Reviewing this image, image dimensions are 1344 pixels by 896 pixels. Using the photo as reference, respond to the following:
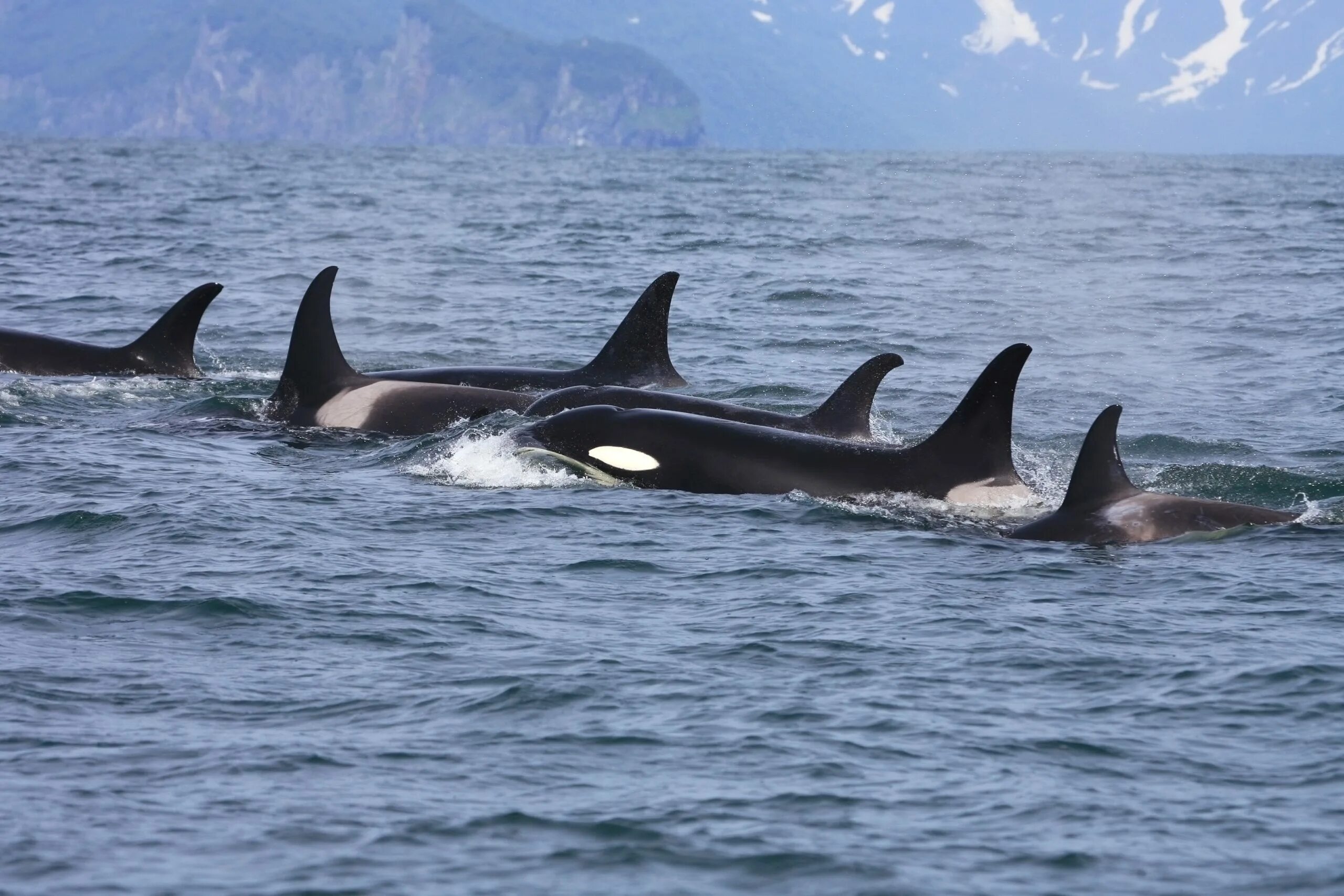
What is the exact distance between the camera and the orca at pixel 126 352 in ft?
59.4

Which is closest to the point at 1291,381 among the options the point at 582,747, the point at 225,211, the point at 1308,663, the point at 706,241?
the point at 1308,663

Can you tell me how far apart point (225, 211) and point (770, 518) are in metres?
36.2

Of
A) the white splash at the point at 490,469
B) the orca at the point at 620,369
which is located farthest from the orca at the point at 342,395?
the white splash at the point at 490,469

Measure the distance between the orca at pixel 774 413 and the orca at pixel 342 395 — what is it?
2.74 ft

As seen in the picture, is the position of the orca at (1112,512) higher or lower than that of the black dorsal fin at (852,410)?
lower

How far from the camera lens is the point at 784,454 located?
12.8m

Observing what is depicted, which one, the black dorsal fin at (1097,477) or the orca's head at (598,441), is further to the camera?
the orca's head at (598,441)

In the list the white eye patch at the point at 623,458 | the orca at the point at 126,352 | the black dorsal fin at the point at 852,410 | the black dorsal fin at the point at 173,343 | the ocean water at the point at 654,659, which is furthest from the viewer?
the black dorsal fin at the point at 173,343

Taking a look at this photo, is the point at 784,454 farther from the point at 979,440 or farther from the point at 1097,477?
the point at 1097,477

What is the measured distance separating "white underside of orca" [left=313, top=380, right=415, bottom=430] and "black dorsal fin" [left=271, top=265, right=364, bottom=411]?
132 millimetres

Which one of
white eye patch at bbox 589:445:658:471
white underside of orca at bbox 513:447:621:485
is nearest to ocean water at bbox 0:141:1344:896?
white underside of orca at bbox 513:447:621:485

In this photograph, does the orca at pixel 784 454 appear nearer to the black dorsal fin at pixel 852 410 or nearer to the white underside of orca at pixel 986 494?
the white underside of orca at pixel 986 494

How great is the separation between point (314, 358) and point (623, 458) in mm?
4314

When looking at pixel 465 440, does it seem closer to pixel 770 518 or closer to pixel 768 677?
pixel 770 518
